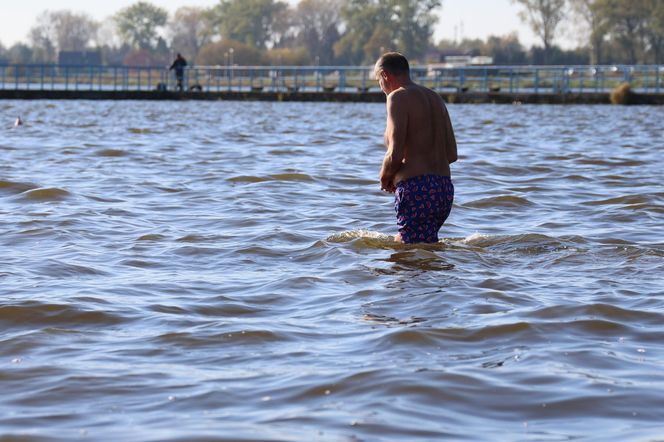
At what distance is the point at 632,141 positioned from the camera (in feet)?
70.4

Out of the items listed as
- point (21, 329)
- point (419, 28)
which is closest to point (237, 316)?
point (21, 329)

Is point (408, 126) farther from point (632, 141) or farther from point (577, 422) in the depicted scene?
point (632, 141)

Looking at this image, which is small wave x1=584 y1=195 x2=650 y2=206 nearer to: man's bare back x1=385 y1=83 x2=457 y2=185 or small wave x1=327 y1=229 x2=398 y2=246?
small wave x1=327 y1=229 x2=398 y2=246

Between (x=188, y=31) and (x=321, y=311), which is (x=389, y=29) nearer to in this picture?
(x=188, y=31)

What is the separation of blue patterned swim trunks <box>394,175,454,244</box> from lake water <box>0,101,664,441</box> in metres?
0.18

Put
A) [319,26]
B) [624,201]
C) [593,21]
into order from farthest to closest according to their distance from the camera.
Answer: [319,26], [593,21], [624,201]

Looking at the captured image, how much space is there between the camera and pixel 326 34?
531 feet

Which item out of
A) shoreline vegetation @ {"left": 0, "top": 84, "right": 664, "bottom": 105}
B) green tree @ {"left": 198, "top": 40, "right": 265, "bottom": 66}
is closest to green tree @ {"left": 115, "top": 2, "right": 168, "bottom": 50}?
green tree @ {"left": 198, "top": 40, "right": 265, "bottom": 66}

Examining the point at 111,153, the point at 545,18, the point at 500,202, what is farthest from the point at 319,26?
the point at 500,202

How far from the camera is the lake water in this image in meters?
4.26

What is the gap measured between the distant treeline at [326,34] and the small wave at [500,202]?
9877 centimetres

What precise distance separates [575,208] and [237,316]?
5.80m

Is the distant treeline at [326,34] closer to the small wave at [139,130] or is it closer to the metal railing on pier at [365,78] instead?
the metal railing on pier at [365,78]

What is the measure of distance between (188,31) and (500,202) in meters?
165
